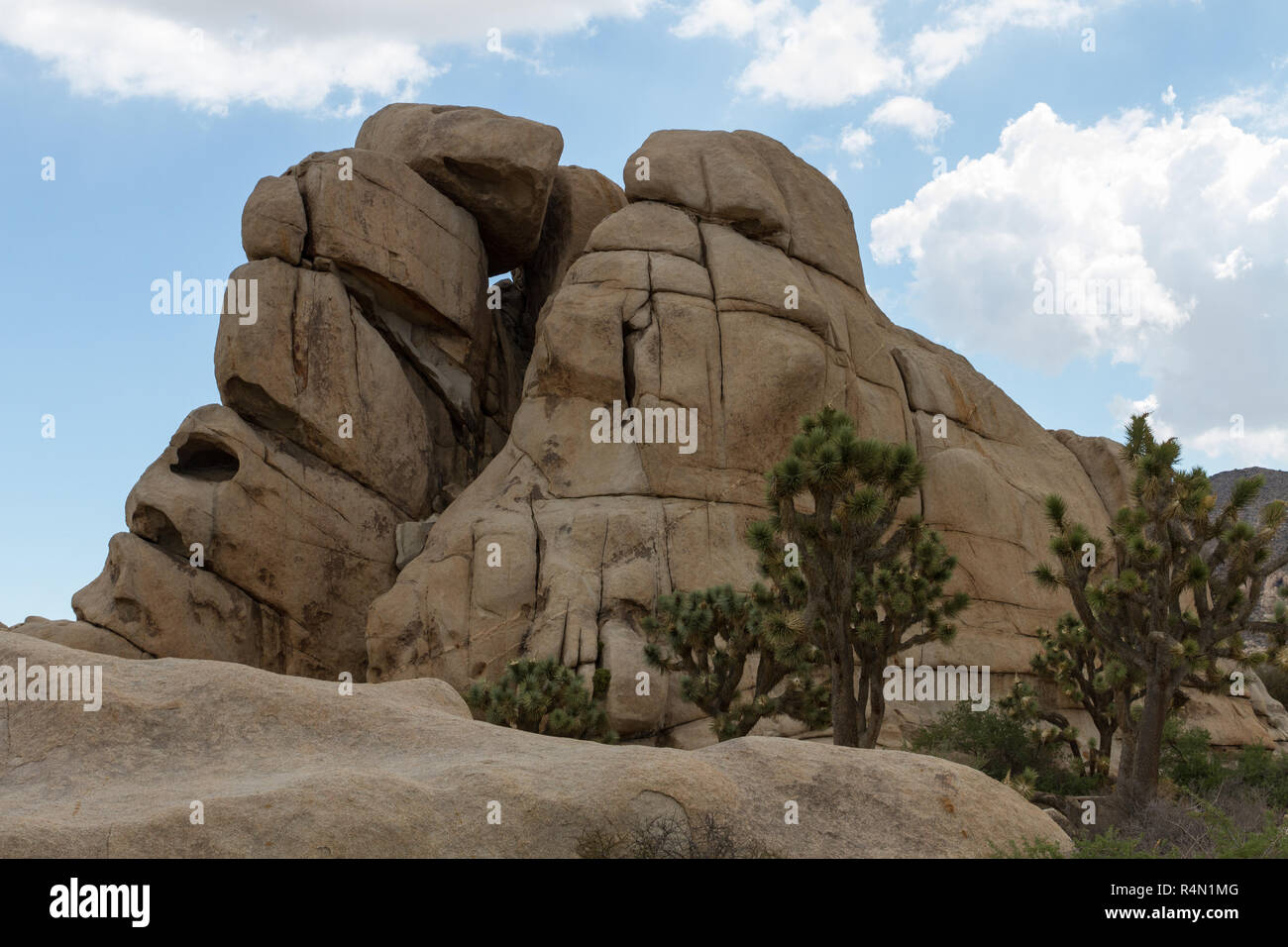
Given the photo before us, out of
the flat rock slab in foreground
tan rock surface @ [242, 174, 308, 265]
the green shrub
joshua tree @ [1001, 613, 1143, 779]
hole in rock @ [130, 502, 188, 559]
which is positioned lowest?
the green shrub

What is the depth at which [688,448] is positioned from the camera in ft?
93.6

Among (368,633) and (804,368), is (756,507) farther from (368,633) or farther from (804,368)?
(368,633)

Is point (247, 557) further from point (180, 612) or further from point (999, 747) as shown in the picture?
point (999, 747)

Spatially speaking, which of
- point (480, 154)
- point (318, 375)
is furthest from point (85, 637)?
point (480, 154)

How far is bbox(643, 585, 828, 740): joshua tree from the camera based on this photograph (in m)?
20.5

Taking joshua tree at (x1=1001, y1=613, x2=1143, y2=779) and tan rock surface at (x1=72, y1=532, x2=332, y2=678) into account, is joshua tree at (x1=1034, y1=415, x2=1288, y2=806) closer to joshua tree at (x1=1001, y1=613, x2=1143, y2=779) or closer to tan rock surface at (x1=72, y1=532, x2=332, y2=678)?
joshua tree at (x1=1001, y1=613, x2=1143, y2=779)

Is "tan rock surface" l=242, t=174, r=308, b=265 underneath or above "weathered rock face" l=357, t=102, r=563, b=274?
underneath

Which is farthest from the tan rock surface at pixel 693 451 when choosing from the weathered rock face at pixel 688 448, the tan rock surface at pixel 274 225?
the tan rock surface at pixel 274 225

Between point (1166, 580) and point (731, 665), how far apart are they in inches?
302

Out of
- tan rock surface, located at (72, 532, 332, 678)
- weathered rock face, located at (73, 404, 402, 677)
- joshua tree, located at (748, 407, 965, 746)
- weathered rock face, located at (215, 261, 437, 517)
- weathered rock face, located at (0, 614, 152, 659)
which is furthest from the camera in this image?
weathered rock face, located at (215, 261, 437, 517)

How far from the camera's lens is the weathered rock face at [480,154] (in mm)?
34938

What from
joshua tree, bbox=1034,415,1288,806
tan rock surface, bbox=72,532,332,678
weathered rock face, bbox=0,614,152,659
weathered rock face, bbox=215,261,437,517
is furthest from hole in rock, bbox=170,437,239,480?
joshua tree, bbox=1034,415,1288,806

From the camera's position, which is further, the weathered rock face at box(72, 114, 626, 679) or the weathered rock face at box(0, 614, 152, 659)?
the weathered rock face at box(72, 114, 626, 679)

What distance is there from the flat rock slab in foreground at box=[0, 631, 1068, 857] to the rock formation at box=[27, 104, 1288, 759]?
14.3 m
